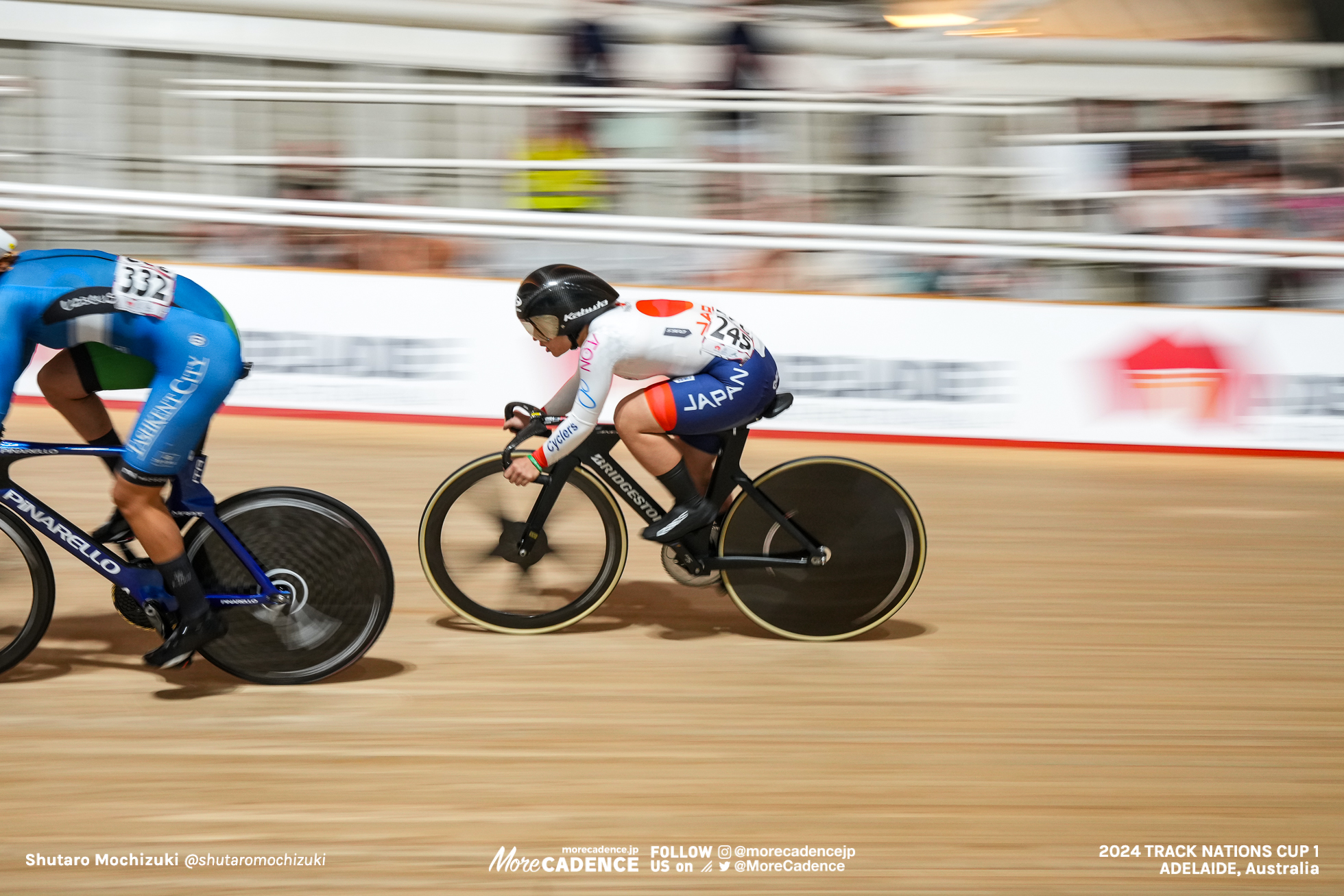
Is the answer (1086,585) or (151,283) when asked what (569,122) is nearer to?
(1086,585)

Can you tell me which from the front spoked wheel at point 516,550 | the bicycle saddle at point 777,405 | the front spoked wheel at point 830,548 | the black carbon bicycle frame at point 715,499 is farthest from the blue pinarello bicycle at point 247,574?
the bicycle saddle at point 777,405

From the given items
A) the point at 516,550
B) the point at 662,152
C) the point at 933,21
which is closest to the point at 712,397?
the point at 516,550

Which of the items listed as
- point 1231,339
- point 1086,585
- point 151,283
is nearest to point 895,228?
point 1231,339

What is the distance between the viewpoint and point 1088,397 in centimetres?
775

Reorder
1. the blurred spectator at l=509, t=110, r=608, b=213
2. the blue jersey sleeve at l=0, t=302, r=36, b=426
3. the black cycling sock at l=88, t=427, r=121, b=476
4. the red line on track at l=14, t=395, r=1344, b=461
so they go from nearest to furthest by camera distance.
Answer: the blue jersey sleeve at l=0, t=302, r=36, b=426 < the black cycling sock at l=88, t=427, r=121, b=476 < the red line on track at l=14, t=395, r=1344, b=461 < the blurred spectator at l=509, t=110, r=608, b=213

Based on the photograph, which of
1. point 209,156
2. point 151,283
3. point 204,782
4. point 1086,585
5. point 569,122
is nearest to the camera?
point 204,782

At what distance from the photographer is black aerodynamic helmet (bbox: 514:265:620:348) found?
→ 12.9 feet

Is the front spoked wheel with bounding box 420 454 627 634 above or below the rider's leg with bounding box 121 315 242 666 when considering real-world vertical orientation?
below

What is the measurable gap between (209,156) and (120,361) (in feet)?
24.2

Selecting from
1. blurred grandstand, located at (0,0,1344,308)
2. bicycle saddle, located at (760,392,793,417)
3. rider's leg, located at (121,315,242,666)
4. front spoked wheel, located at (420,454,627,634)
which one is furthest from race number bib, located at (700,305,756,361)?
blurred grandstand, located at (0,0,1344,308)

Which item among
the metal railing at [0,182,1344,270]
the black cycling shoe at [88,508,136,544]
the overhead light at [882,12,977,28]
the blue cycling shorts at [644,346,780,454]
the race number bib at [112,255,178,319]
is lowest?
the black cycling shoe at [88,508,136,544]

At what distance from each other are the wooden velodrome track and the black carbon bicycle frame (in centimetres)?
32

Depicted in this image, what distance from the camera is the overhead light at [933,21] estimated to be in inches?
480
